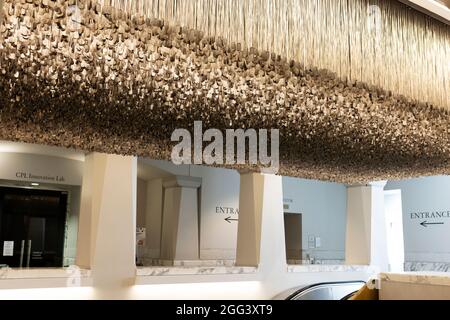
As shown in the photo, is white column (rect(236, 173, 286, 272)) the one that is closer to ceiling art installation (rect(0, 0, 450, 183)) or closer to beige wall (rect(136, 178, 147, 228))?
beige wall (rect(136, 178, 147, 228))

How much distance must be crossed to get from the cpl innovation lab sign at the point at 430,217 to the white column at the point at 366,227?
1.26 meters

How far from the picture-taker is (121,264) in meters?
6.00

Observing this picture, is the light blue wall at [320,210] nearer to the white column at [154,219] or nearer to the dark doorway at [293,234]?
the dark doorway at [293,234]

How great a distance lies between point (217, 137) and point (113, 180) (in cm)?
452

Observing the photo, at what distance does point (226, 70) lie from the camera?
116cm

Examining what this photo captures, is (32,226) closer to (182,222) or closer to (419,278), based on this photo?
(182,222)

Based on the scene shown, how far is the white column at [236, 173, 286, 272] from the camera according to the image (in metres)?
7.42

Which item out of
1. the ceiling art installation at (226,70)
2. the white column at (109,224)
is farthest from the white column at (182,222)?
the ceiling art installation at (226,70)

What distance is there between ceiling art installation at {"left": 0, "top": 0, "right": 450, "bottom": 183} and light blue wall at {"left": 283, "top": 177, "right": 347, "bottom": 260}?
9996 mm

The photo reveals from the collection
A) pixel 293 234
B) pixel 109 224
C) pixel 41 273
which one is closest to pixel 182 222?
pixel 293 234

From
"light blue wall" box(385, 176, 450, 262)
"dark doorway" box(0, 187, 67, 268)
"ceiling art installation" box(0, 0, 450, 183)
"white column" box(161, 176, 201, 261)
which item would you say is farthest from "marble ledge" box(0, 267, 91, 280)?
"light blue wall" box(385, 176, 450, 262)

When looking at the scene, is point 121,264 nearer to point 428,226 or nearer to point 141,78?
point 141,78

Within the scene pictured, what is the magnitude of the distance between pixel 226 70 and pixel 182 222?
29.8ft

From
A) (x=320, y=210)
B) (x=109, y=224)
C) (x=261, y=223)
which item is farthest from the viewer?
(x=320, y=210)
